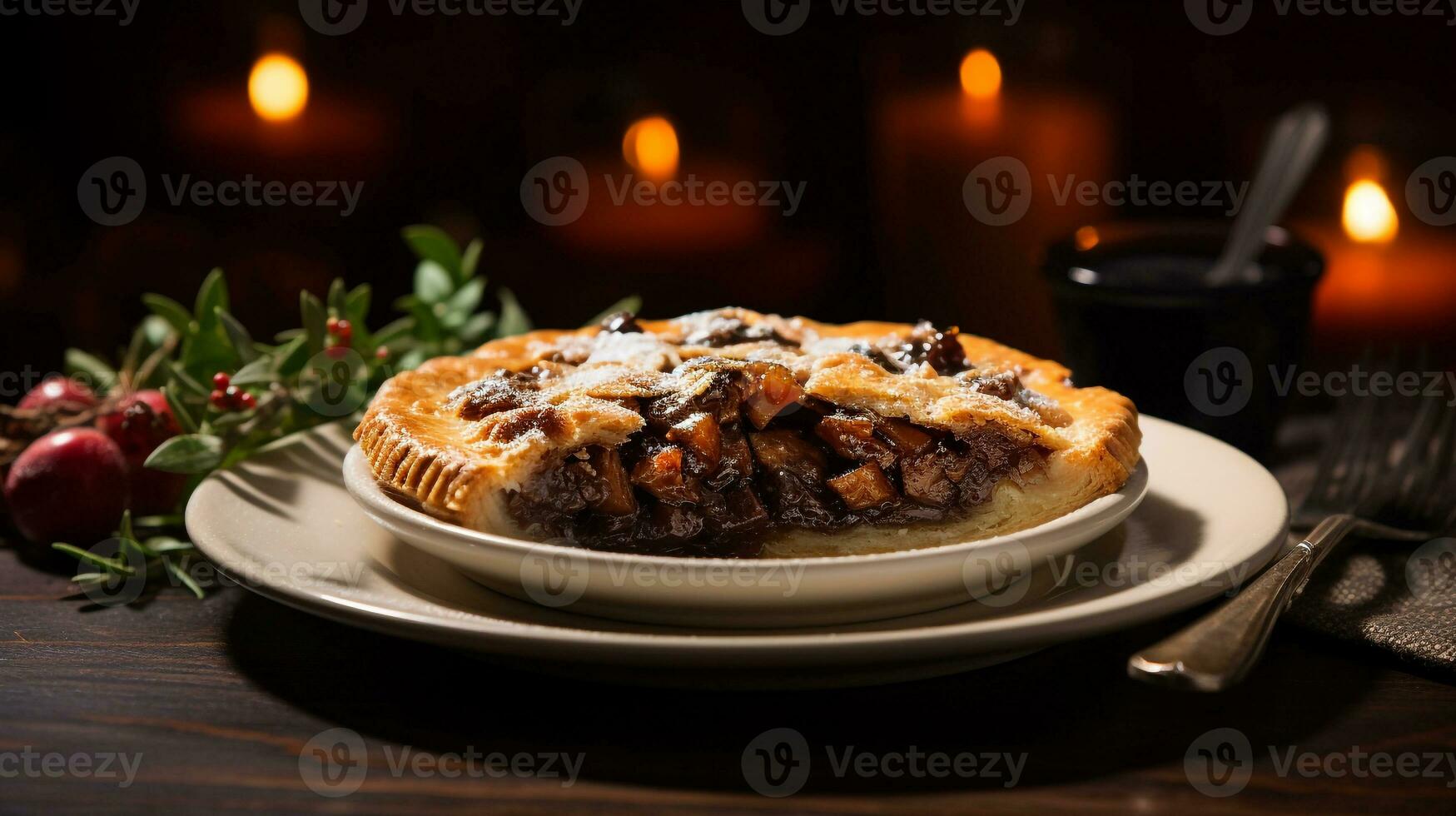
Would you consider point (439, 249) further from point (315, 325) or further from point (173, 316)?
point (173, 316)

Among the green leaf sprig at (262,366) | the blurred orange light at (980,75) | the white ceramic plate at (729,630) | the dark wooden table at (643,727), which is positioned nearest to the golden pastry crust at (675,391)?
the white ceramic plate at (729,630)

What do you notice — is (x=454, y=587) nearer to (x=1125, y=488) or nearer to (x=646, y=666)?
(x=646, y=666)

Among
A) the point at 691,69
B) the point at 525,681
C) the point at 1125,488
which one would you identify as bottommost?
the point at 525,681

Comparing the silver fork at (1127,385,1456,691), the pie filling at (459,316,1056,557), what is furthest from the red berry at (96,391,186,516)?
the silver fork at (1127,385,1456,691)

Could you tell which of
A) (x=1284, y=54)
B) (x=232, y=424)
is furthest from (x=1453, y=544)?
(x=1284, y=54)

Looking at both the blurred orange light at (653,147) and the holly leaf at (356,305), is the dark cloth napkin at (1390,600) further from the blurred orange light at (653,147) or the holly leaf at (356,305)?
the blurred orange light at (653,147)

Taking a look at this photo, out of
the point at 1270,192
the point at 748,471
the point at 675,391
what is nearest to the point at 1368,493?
the point at 1270,192

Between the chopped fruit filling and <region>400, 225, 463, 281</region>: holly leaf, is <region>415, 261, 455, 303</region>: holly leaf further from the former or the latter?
the chopped fruit filling
